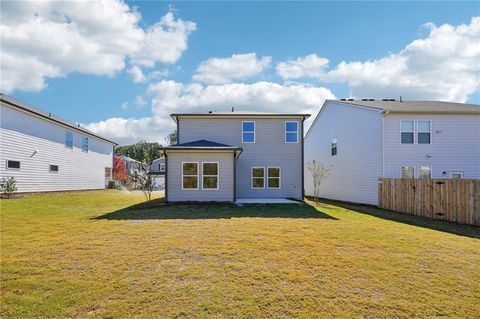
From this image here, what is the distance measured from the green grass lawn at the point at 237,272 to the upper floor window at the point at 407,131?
354 inches

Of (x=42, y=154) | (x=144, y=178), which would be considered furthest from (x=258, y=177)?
(x=42, y=154)

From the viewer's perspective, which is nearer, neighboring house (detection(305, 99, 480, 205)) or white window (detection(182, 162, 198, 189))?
white window (detection(182, 162, 198, 189))

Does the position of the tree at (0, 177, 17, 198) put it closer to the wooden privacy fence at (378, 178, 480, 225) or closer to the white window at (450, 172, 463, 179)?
the wooden privacy fence at (378, 178, 480, 225)

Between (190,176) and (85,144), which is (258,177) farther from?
→ (85,144)

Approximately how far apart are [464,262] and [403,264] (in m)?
1.35

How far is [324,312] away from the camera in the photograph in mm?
3598

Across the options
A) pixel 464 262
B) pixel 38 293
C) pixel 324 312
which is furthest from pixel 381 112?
pixel 38 293

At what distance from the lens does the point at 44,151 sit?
20859 mm

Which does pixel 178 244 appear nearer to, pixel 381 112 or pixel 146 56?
pixel 146 56

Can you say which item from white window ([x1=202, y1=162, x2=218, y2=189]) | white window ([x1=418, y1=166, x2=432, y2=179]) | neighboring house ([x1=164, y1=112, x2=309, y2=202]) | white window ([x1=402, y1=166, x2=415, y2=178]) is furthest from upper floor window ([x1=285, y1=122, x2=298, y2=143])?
white window ([x1=418, y1=166, x2=432, y2=179])

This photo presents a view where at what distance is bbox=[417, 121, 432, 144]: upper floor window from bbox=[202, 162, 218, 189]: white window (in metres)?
12.1

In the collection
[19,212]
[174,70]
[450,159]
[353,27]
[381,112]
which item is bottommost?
[19,212]

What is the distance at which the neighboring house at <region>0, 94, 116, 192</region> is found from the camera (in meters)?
17.5

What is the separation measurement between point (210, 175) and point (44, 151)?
46.8 feet
